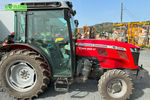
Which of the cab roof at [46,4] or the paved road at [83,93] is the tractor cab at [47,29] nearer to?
the cab roof at [46,4]

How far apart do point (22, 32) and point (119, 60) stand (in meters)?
2.44

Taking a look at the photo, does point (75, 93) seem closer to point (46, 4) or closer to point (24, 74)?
point (24, 74)

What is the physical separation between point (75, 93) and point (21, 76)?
1406 millimetres

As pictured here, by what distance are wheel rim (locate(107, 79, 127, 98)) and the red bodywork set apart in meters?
0.40

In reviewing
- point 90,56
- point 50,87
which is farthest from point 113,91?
point 50,87

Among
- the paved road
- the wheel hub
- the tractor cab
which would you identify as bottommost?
the paved road

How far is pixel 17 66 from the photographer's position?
108 inches

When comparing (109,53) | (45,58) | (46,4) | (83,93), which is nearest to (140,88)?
(109,53)

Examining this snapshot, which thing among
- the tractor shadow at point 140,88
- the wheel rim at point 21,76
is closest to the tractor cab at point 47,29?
the wheel rim at point 21,76

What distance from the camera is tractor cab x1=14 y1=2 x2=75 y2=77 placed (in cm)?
257

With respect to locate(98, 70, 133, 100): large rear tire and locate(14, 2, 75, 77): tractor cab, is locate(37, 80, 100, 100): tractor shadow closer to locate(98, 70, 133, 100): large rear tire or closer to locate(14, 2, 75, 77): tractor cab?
locate(98, 70, 133, 100): large rear tire

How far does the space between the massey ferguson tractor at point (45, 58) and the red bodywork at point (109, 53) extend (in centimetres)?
3

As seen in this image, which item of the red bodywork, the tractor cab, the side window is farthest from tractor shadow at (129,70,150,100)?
the side window

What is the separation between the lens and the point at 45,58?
2.64m
